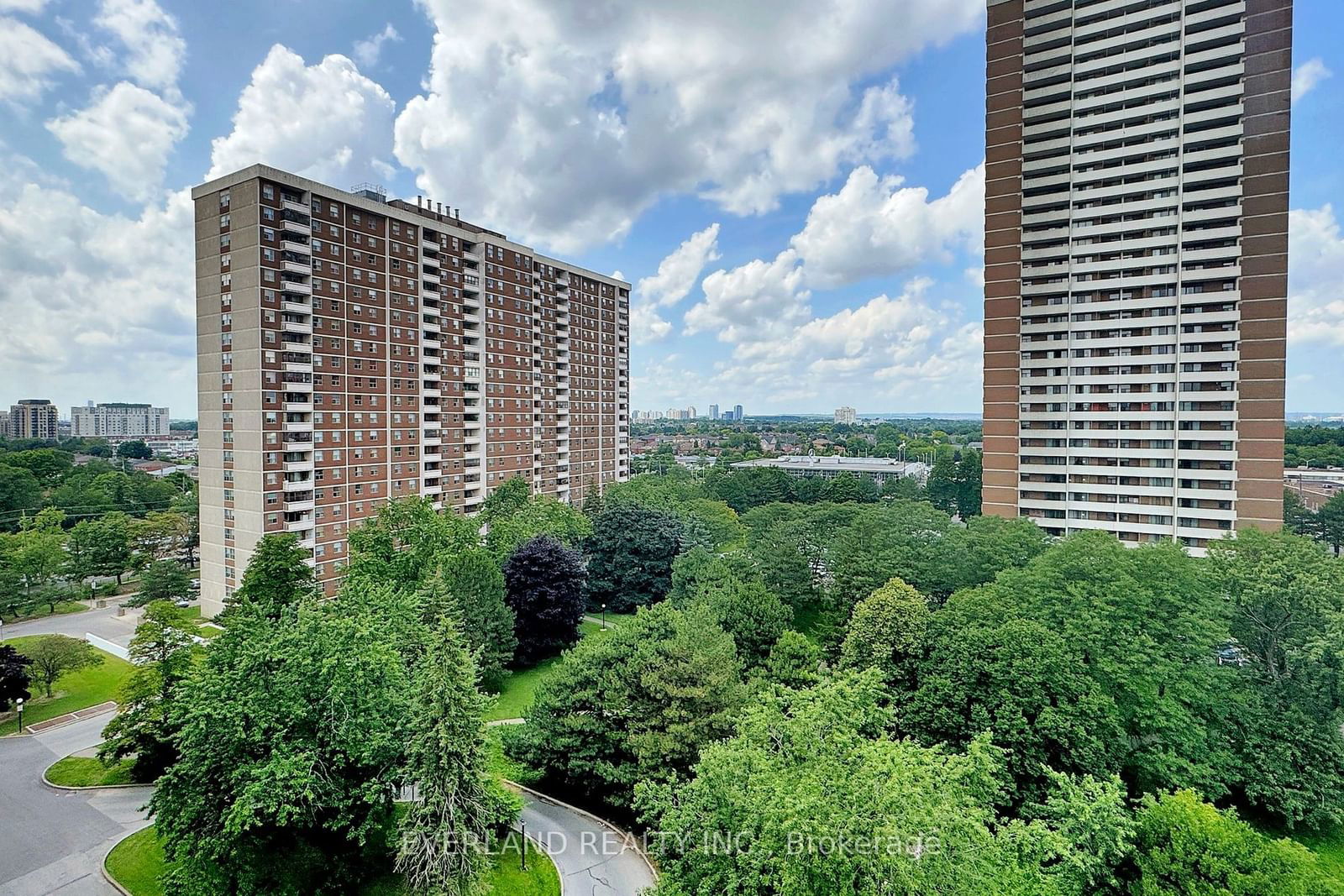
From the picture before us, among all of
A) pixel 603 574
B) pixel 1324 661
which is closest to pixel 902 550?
pixel 1324 661

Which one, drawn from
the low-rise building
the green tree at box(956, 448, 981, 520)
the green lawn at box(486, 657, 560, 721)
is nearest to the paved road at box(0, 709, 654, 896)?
the green lawn at box(486, 657, 560, 721)

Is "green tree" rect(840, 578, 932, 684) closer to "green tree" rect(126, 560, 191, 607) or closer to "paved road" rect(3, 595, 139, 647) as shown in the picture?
"paved road" rect(3, 595, 139, 647)

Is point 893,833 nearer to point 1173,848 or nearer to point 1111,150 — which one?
point 1173,848

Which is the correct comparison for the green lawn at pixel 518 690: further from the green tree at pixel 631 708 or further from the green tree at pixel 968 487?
the green tree at pixel 968 487

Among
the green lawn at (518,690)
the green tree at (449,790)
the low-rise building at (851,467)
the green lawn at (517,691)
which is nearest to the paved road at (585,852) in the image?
the green tree at (449,790)

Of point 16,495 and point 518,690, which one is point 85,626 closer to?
point 16,495
